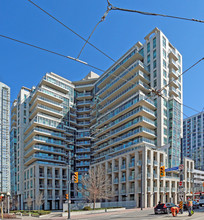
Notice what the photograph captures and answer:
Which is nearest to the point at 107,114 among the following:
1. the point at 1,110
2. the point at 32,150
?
the point at 32,150

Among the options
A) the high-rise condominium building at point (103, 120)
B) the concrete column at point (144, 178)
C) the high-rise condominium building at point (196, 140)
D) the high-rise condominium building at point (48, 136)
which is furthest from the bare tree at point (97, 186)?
the high-rise condominium building at point (196, 140)

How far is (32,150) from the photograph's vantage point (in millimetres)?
78062

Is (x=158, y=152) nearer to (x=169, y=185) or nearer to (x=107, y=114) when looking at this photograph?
(x=169, y=185)

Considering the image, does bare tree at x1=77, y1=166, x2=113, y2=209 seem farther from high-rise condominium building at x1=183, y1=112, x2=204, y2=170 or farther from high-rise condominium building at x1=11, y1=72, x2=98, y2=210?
high-rise condominium building at x1=183, y1=112, x2=204, y2=170

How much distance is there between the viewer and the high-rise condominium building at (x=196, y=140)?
14677 cm

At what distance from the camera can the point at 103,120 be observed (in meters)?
81.1

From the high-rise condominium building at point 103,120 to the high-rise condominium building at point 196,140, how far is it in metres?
77.6

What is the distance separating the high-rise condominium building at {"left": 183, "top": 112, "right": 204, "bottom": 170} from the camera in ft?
482

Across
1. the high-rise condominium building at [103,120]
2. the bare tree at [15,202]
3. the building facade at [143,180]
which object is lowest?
the bare tree at [15,202]

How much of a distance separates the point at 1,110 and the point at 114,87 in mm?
64716

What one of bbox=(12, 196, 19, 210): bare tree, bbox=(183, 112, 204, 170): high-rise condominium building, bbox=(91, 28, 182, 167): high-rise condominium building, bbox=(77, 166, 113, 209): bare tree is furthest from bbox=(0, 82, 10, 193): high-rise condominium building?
bbox=(183, 112, 204, 170): high-rise condominium building

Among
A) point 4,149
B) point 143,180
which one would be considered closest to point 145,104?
point 143,180

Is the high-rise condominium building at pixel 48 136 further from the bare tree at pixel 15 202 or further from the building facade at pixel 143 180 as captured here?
the building facade at pixel 143 180

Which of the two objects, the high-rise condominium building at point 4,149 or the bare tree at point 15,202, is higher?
the high-rise condominium building at point 4,149
